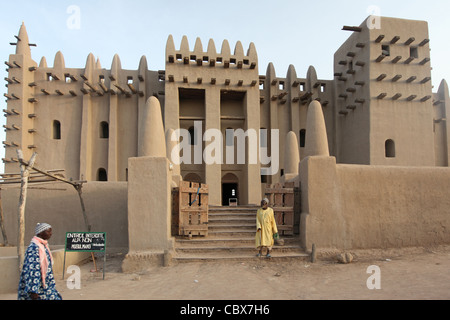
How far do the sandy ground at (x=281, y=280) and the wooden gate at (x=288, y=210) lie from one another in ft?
4.14

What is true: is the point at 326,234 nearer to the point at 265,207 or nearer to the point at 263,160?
the point at 265,207

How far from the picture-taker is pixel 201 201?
10.4m

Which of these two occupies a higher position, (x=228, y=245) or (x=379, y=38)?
(x=379, y=38)

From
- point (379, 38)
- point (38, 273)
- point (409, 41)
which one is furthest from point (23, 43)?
point (409, 41)

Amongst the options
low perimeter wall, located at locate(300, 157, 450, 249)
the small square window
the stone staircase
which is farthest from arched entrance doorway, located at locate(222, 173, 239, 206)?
low perimeter wall, located at locate(300, 157, 450, 249)

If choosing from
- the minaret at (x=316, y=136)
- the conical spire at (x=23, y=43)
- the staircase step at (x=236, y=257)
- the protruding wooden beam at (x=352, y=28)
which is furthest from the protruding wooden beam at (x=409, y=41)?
the conical spire at (x=23, y=43)

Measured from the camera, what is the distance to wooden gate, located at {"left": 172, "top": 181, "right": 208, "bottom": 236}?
32.8 ft

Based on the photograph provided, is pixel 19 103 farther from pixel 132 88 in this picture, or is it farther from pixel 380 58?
pixel 380 58

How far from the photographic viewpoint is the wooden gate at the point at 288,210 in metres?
10.1

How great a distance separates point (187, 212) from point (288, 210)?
2911mm

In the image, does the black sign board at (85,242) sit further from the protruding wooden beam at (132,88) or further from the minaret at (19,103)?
the minaret at (19,103)

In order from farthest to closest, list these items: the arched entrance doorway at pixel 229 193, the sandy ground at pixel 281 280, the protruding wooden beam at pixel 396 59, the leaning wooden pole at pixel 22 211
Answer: the arched entrance doorway at pixel 229 193 → the protruding wooden beam at pixel 396 59 → the leaning wooden pole at pixel 22 211 → the sandy ground at pixel 281 280

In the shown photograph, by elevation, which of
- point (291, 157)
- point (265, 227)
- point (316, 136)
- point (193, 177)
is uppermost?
point (316, 136)

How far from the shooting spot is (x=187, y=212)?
1012 centimetres
